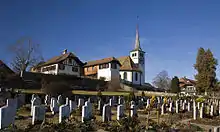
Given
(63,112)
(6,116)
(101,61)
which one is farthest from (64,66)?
(6,116)

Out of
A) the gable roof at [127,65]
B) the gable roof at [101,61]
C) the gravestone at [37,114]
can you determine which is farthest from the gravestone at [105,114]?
the gable roof at [127,65]

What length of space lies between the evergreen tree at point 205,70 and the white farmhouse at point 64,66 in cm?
2738

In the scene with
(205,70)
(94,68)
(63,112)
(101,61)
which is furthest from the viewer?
(94,68)

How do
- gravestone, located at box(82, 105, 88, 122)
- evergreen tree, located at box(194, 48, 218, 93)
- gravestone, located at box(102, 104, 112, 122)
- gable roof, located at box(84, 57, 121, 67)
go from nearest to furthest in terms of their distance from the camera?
gravestone, located at box(82, 105, 88, 122), gravestone, located at box(102, 104, 112, 122), evergreen tree, located at box(194, 48, 218, 93), gable roof, located at box(84, 57, 121, 67)

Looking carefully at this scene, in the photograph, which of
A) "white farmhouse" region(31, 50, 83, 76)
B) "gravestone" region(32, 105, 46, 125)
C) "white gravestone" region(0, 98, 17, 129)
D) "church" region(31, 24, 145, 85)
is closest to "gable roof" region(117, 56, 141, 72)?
"church" region(31, 24, 145, 85)

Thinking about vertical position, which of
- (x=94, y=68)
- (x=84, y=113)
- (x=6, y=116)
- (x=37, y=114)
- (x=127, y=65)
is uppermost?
(x=127, y=65)

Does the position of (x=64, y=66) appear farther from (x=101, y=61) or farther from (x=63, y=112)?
(x=63, y=112)

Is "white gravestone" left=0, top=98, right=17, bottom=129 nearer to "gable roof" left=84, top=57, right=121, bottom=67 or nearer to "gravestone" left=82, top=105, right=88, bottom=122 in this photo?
"gravestone" left=82, top=105, right=88, bottom=122

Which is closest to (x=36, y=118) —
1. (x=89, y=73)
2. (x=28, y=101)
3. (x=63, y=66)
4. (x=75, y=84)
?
(x=28, y=101)

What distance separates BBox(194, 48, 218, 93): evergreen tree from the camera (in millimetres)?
43781

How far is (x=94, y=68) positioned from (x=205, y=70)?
1159 inches

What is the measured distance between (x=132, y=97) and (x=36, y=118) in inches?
648

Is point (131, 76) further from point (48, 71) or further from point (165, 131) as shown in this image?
point (165, 131)

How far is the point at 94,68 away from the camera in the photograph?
64.5 m
